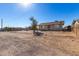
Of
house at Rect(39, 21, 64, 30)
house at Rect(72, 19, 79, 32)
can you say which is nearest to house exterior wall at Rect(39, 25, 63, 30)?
house at Rect(39, 21, 64, 30)

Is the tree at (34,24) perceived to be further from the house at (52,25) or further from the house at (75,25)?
the house at (75,25)

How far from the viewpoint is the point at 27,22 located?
2.72 metres

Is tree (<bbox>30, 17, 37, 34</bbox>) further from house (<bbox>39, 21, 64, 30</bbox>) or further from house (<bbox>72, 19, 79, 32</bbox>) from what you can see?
house (<bbox>72, 19, 79, 32</bbox>)

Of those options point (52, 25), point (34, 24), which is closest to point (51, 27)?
point (52, 25)

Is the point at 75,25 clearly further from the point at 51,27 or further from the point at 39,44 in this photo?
the point at 39,44

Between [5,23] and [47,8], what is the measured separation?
0.50 meters

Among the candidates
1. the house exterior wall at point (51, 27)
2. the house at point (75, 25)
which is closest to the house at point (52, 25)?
the house exterior wall at point (51, 27)

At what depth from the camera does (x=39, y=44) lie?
273cm

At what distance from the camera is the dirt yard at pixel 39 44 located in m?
2.70

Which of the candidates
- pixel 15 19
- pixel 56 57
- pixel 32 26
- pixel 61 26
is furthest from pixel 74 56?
pixel 15 19

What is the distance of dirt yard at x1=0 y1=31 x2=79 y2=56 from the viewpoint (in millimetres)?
2695

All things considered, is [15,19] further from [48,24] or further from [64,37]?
[64,37]

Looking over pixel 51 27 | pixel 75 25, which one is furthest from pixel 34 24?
pixel 75 25

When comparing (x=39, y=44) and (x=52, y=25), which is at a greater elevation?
(x=52, y=25)
